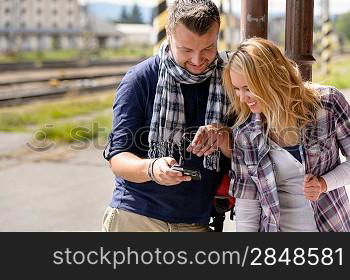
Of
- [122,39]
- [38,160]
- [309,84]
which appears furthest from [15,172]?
[122,39]

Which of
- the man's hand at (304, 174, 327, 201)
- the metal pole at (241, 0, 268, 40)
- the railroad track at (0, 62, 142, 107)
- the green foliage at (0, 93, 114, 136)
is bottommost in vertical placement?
the railroad track at (0, 62, 142, 107)

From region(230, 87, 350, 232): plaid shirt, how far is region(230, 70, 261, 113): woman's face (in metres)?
0.07

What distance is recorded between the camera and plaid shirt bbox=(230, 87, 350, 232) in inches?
84.0

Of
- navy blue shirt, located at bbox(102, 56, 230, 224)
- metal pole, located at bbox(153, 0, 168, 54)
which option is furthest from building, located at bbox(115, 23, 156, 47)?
navy blue shirt, located at bbox(102, 56, 230, 224)

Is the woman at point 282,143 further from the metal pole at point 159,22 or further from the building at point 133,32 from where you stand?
the building at point 133,32

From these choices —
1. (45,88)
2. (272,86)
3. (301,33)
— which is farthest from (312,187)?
(45,88)

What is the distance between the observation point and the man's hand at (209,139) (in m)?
2.12

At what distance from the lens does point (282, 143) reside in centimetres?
215

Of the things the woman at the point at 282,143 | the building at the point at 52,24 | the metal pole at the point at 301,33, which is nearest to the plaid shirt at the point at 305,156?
the woman at the point at 282,143

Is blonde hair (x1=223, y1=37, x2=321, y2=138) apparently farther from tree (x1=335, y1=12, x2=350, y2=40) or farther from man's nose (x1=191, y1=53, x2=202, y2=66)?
tree (x1=335, y1=12, x2=350, y2=40)

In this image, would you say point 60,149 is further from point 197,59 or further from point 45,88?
point 45,88

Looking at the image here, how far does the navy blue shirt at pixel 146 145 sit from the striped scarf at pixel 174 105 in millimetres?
37

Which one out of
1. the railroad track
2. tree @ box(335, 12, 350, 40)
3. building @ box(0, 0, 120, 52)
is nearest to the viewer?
the railroad track

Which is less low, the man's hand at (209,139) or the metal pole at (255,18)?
the metal pole at (255,18)
